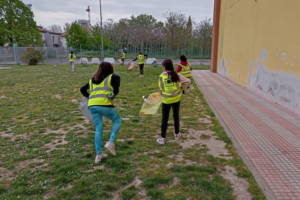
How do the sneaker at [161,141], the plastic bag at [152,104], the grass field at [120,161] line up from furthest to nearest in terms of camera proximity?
the plastic bag at [152,104]
the sneaker at [161,141]
the grass field at [120,161]

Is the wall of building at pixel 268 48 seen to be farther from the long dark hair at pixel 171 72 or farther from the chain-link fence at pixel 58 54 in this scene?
the chain-link fence at pixel 58 54

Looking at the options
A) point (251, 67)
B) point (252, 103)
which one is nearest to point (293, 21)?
point (252, 103)

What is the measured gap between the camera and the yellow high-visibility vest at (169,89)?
445cm

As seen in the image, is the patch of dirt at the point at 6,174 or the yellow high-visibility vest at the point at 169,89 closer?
the patch of dirt at the point at 6,174

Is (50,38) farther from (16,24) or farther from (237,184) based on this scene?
(237,184)

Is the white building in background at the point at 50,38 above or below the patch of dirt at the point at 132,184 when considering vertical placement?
above

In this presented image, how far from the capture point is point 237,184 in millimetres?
3332

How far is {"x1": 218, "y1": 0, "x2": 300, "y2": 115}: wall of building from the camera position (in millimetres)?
7196

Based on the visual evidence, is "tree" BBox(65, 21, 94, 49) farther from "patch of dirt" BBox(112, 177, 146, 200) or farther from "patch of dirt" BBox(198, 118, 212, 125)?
"patch of dirt" BBox(112, 177, 146, 200)

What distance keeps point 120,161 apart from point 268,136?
132 inches

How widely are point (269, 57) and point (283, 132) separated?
4.43m

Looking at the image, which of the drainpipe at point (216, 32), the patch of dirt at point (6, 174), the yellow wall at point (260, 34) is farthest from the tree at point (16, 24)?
the patch of dirt at point (6, 174)

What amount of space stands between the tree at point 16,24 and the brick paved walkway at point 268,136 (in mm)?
35842

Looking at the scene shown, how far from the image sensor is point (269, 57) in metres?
8.84
